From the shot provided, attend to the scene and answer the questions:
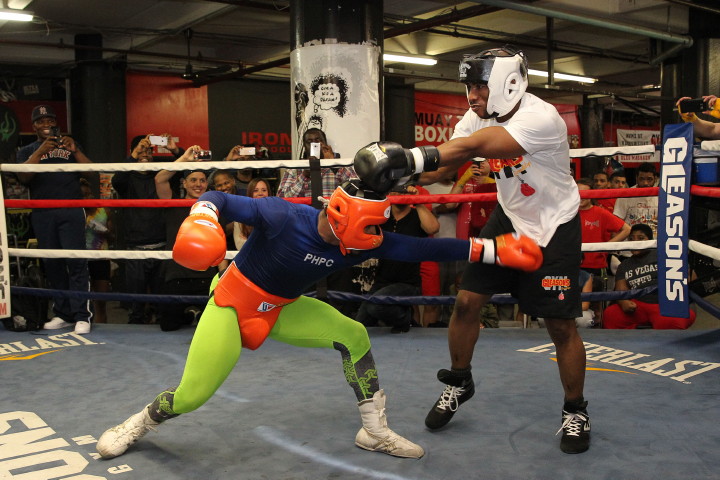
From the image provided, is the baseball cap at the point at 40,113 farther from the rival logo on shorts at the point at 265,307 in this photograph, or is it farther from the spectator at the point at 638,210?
the spectator at the point at 638,210

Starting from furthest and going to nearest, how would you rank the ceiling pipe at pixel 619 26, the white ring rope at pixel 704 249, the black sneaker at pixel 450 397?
1. the ceiling pipe at pixel 619 26
2. the white ring rope at pixel 704 249
3. the black sneaker at pixel 450 397

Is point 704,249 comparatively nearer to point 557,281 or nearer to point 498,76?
point 557,281

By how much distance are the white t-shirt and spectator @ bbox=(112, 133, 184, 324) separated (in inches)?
115

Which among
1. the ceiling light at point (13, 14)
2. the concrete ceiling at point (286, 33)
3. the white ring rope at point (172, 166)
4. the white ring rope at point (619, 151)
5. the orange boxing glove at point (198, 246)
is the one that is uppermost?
the concrete ceiling at point (286, 33)

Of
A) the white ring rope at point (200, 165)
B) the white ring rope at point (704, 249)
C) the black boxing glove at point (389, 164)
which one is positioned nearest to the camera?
the black boxing glove at point (389, 164)

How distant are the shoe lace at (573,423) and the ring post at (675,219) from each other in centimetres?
154

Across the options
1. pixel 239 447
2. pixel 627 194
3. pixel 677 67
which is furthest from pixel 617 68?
pixel 239 447

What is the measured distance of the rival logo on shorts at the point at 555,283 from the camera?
8.23 feet

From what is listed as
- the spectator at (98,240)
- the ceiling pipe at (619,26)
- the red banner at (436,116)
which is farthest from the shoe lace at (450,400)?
the red banner at (436,116)

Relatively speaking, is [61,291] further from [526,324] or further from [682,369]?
[682,369]

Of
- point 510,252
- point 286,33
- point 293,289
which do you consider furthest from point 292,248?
point 286,33

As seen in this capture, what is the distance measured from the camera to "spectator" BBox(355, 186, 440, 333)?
4.37m

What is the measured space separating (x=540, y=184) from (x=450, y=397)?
0.84 m

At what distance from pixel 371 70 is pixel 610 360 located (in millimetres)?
2946
